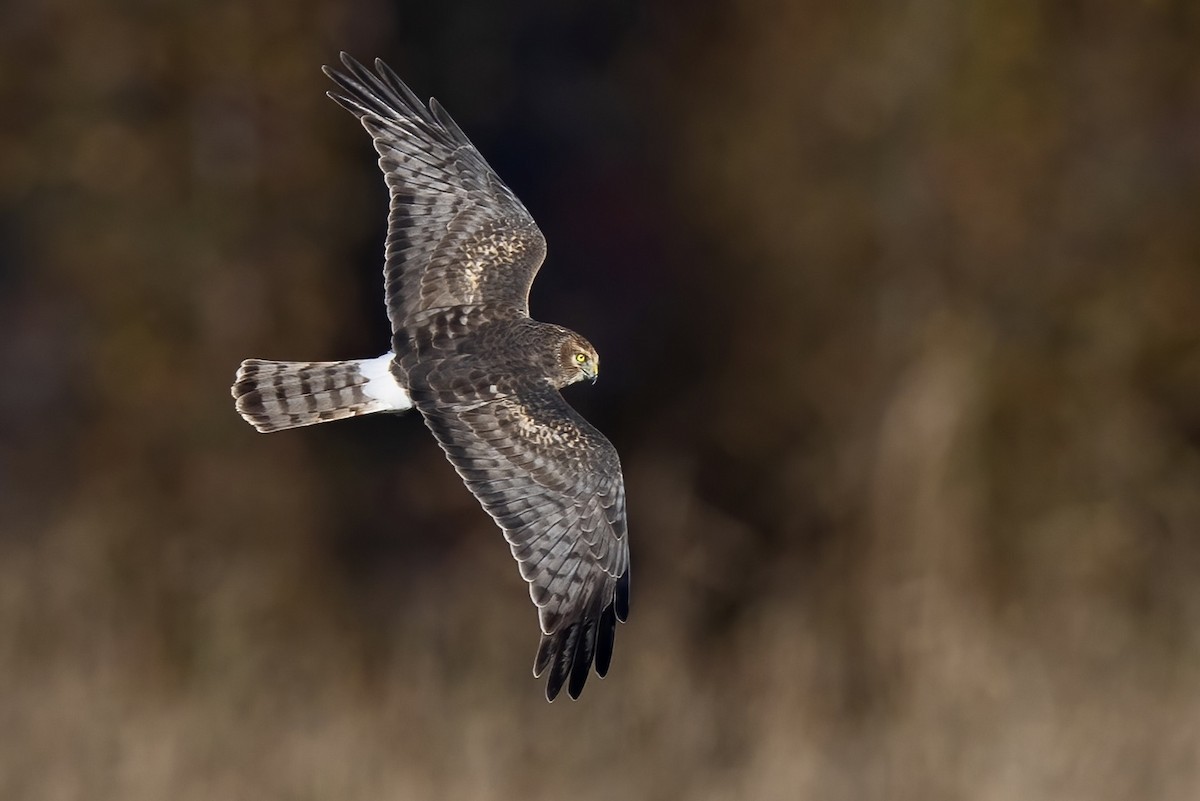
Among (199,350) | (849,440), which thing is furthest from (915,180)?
(199,350)

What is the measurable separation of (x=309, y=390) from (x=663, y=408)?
813 cm

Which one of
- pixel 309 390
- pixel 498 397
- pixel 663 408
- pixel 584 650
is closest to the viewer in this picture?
pixel 498 397

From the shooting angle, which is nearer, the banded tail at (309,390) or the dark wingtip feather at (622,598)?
the banded tail at (309,390)

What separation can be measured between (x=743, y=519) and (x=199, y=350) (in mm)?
3526

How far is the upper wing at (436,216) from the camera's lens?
16.2 feet

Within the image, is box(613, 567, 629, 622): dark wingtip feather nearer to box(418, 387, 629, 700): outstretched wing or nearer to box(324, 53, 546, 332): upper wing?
box(418, 387, 629, 700): outstretched wing

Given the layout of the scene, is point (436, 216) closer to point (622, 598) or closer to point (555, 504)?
point (555, 504)

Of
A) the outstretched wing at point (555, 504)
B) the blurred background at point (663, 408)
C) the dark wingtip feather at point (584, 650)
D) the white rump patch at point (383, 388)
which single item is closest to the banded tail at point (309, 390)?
the white rump patch at point (383, 388)

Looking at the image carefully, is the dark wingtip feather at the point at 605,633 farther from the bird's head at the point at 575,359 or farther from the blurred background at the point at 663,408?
the blurred background at the point at 663,408

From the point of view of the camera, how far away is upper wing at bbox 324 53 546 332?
4930 mm

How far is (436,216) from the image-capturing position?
16.9ft

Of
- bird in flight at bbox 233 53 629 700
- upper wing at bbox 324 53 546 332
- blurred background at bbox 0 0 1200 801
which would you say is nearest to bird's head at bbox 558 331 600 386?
bird in flight at bbox 233 53 629 700

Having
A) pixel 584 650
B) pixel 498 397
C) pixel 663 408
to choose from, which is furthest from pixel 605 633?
pixel 663 408

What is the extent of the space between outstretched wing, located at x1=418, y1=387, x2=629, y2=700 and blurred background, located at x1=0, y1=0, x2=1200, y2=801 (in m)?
1.17
